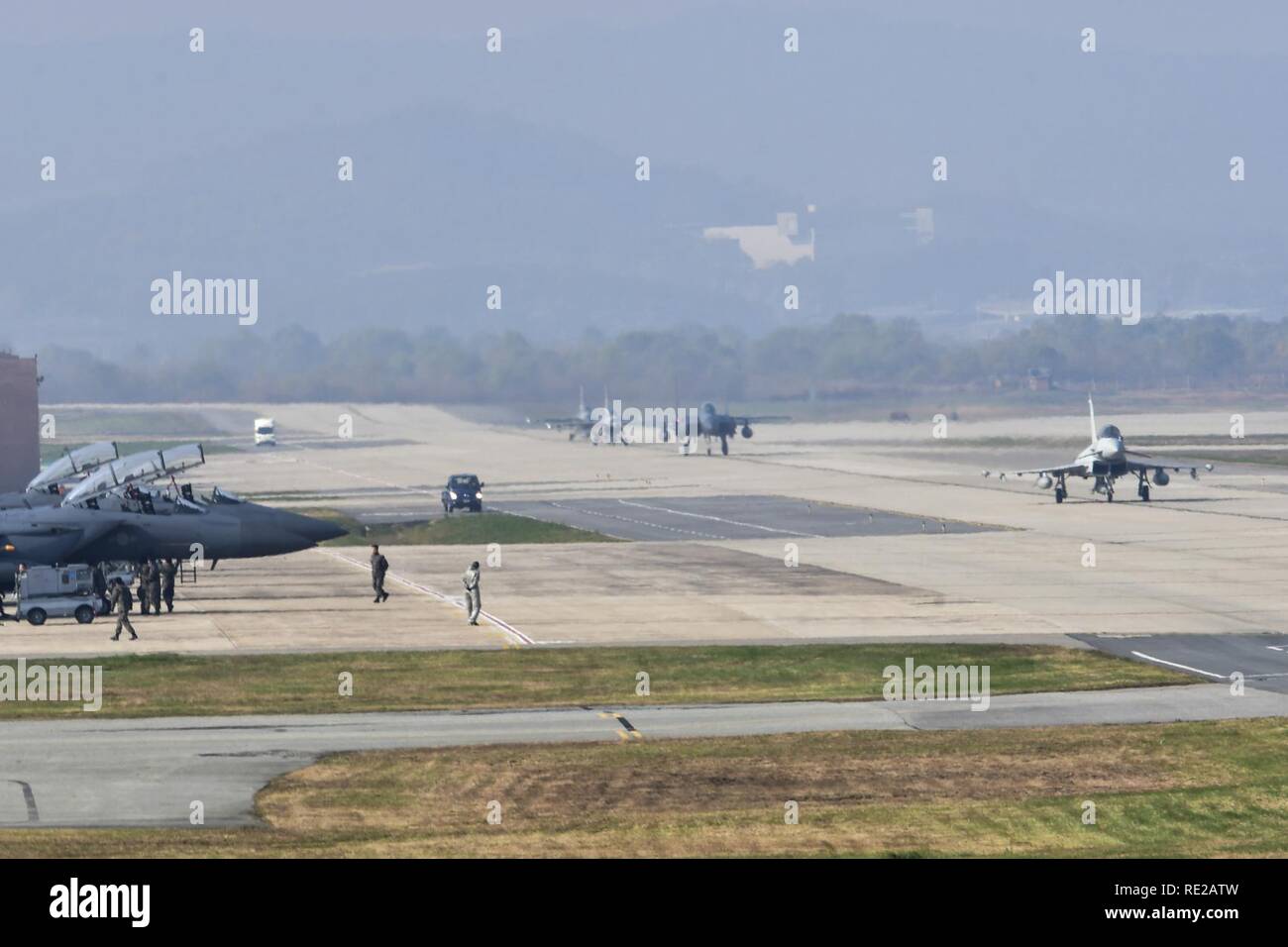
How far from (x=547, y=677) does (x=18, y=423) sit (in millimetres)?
48558

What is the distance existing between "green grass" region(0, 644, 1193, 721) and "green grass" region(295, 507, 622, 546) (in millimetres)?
29781

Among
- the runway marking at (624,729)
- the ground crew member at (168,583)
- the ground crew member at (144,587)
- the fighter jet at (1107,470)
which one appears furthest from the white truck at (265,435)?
the runway marking at (624,729)

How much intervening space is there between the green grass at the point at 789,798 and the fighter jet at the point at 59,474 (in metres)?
22.8

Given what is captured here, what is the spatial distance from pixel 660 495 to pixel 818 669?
55837mm

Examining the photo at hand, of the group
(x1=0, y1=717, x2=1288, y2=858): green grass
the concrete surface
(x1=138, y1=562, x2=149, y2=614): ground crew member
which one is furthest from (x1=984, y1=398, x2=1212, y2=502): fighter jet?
(x1=0, y1=717, x2=1288, y2=858): green grass

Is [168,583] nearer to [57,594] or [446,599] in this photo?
[57,594]

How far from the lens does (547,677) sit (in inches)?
1378

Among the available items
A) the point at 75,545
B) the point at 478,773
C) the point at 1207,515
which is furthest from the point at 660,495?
the point at 478,773

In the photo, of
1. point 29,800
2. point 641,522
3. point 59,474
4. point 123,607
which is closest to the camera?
point 29,800

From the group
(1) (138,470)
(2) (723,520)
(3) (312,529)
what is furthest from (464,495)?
(1) (138,470)

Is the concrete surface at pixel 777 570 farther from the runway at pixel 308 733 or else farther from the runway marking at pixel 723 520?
the runway at pixel 308 733

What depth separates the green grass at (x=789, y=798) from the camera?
21422 millimetres

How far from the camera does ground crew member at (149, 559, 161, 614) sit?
146 feet
